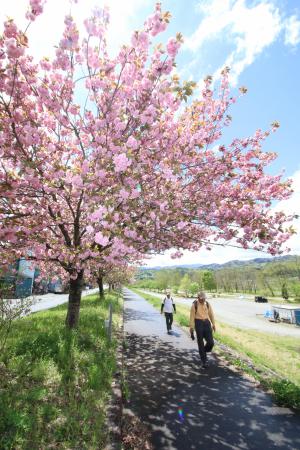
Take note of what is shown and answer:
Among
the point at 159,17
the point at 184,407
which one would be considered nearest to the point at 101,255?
the point at 184,407

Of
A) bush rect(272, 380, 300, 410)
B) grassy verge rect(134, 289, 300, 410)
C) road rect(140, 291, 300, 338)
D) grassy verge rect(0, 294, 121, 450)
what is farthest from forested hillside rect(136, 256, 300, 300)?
bush rect(272, 380, 300, 410)

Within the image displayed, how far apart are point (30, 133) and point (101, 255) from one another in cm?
310

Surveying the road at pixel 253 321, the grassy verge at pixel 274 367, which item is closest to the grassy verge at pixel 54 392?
the grassy verge at pixel 274 367

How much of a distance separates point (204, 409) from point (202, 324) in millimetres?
2701

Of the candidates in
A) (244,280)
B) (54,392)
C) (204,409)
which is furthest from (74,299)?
(244,280)

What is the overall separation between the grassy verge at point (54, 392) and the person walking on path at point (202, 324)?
233cm

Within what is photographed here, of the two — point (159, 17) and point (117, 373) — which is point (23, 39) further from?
point (117, 373)

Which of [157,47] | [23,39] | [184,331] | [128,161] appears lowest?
[184,331]

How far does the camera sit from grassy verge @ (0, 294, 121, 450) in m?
3.26

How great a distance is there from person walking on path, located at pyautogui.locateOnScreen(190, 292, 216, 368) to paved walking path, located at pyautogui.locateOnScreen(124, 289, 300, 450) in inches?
18.5

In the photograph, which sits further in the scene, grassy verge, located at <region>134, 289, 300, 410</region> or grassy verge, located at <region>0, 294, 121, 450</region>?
grassy verge, located at <region>134, 289, 300, 410</region>

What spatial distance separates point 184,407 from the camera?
4609 mm

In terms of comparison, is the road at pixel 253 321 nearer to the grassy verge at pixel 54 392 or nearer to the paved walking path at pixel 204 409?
the paved walking path at pixel 204 409

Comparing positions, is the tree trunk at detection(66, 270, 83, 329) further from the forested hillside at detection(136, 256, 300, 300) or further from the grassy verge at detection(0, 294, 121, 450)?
the forested hillside at detection(136, 256, 300, 300)
